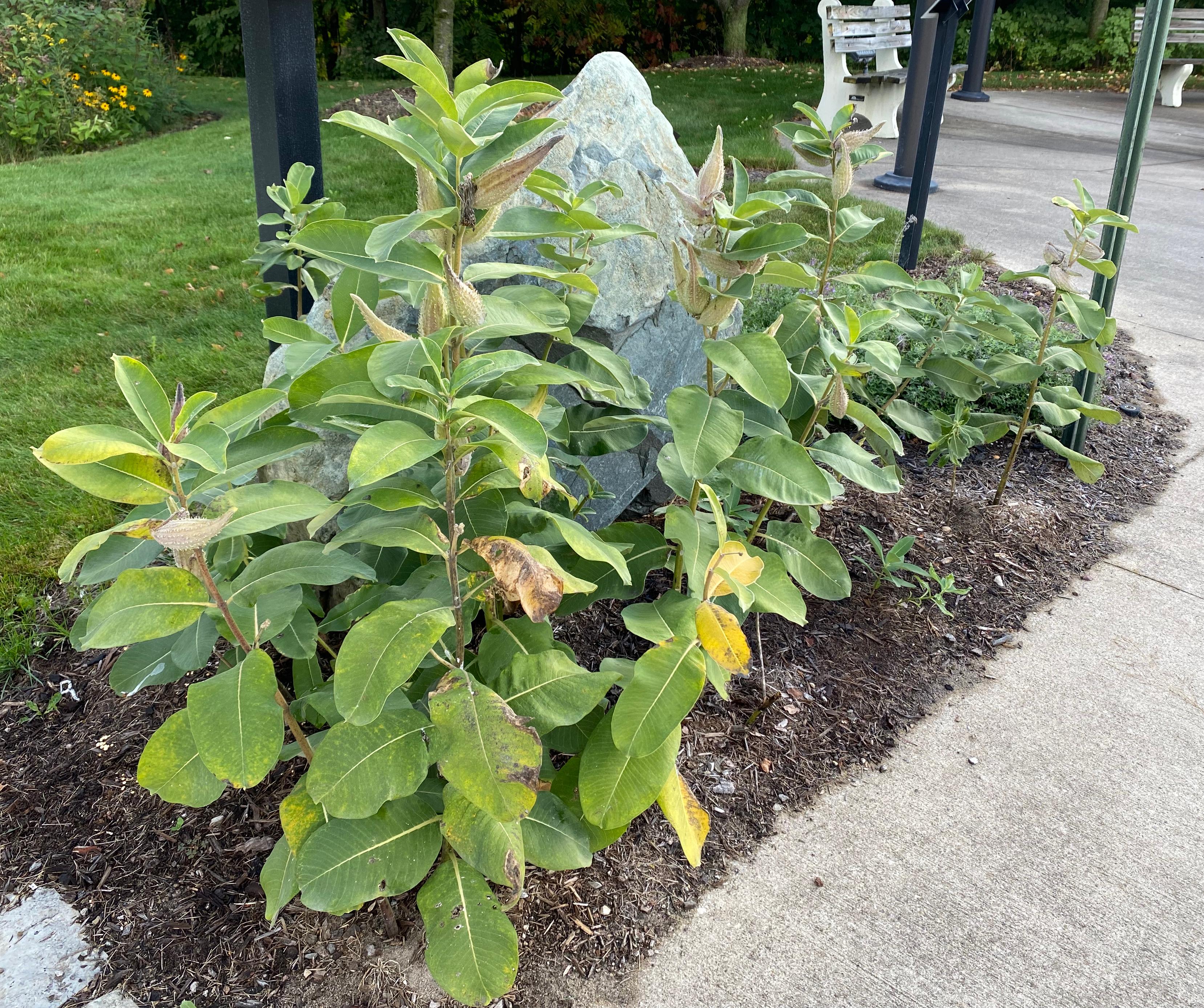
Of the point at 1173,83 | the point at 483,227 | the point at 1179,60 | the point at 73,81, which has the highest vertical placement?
the point at 1179,60

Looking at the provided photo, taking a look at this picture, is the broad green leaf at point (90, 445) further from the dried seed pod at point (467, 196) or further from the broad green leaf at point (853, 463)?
the broad green leaf at point (853, 463)

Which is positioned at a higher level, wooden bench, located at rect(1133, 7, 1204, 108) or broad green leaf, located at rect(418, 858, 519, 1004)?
wooden bench, located at rect(1133, 7, 1204, 108)

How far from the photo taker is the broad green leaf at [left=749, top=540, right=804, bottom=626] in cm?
197

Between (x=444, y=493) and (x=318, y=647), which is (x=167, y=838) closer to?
(x=318, y=647)

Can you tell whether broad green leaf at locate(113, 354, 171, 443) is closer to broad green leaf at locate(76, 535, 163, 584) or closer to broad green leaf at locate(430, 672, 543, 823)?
broad green leaf at locate(76, 535, 163, 584)

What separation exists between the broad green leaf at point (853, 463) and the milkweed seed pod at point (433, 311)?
3.44 ft

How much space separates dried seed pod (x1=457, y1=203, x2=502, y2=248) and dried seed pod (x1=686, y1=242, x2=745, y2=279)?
428 millimetres

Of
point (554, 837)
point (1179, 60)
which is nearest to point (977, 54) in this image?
point (1179, 60)

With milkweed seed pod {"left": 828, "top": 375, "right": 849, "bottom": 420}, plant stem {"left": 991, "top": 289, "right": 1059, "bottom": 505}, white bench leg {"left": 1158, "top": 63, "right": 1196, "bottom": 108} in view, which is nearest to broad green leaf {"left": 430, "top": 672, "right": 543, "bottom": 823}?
milkweed seed pod {"left": 828, "top": 375, "right": 849, "bottom": 420}

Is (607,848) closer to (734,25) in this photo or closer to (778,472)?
(778,472)

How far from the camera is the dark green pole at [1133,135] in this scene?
11.2 feet

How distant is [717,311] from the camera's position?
77.2 inches

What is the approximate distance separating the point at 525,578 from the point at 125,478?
2.15 feet

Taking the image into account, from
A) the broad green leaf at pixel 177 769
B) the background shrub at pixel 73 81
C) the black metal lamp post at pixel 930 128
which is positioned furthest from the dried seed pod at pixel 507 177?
the background shrub at pixel 73 81
